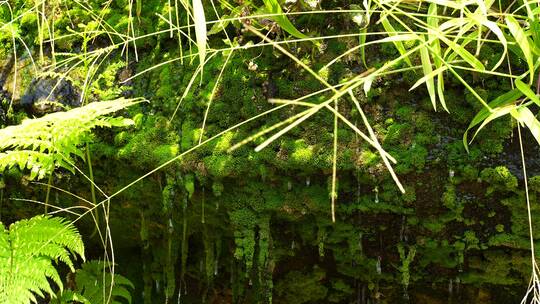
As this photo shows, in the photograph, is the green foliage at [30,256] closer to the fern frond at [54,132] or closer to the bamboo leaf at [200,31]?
the fern frond at [54,132]

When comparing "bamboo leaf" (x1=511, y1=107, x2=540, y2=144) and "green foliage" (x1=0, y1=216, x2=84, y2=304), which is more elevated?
"bamboo leaf" (x1=511, y1=107, x2=540, y2=144)

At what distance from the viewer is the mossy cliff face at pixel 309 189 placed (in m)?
2.37

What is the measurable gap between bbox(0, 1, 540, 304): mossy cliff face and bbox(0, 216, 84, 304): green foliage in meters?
0.61

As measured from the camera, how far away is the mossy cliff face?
237 cm

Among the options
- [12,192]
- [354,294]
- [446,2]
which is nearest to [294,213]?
[354,294]

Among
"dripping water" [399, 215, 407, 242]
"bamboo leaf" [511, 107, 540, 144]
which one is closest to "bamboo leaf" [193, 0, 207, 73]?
"bamboo leaf" [511, 107, 540, 144]

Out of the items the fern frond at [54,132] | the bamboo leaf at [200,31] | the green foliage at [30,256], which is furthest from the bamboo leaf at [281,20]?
the green foliage at [30,256]

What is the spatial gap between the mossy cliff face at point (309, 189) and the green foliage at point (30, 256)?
2.01ft

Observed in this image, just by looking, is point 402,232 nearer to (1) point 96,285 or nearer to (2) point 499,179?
(2) point 499,179

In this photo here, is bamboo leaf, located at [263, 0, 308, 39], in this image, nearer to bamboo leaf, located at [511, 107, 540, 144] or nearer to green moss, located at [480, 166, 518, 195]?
bamboo leaf, located at [511, 107, 540, 144]

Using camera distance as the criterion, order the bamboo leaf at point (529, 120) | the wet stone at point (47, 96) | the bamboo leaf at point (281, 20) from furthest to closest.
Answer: the wet stone at point (47, 96) → the bamboo leaf at point (281, 20) → the bamboo leaf at point (529, 120)

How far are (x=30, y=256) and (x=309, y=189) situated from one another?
3.77ft

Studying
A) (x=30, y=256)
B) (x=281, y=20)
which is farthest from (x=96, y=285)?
(x=281, y=20)

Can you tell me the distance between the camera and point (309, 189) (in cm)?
251
